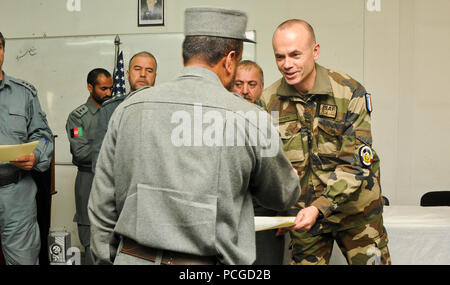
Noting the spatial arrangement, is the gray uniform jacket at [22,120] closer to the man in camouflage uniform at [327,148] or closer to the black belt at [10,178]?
the black belt at [10,178]

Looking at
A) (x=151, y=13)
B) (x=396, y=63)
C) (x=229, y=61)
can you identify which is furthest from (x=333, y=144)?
(x=151, y=13)

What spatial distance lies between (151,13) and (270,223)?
3495 millimetres

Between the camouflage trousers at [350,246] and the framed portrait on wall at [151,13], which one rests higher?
the framed portrait on wall at [151,13]

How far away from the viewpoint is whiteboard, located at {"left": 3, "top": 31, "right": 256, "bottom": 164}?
4621 millimetres

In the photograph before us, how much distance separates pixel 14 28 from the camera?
4.86 m

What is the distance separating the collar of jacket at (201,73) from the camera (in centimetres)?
133

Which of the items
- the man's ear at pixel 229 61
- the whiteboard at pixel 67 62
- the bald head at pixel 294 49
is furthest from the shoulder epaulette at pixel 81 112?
the man's ear at pixel 229 61

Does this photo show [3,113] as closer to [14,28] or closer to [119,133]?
[119,133]

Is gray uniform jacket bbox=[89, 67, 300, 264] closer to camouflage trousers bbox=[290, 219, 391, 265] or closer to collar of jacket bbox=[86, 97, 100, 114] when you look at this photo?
camouflage trousers bbox=[290, 219, 391, 265]

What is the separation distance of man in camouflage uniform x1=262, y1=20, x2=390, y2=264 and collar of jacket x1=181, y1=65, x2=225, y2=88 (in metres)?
0.77

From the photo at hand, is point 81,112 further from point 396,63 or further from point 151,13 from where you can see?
point 396,63

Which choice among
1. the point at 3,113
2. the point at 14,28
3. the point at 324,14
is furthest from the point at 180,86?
the point at 14,28

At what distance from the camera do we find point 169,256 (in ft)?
4.26

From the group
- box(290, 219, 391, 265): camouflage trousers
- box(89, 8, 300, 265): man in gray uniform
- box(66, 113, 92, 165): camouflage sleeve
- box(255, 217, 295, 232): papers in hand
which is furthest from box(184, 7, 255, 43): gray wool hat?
box(66, 113, 92, 165): camouflage sleeve
